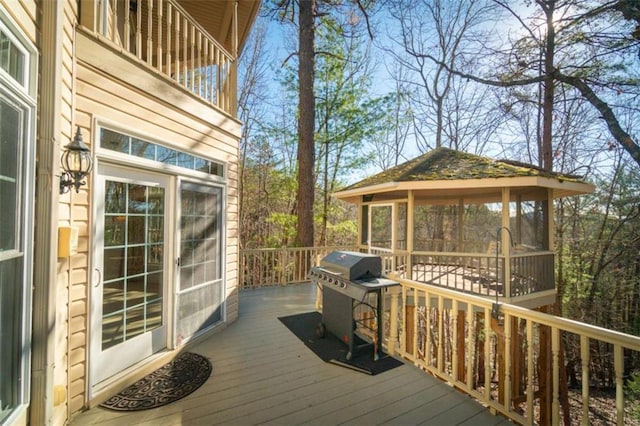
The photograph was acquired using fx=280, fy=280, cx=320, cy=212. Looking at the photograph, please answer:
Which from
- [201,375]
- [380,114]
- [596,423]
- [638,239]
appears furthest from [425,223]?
[201,375]

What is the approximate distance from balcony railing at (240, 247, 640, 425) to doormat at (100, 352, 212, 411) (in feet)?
7.19

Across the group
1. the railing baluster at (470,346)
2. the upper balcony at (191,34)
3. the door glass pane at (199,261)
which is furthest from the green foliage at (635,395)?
the upper balcony at (191,34)

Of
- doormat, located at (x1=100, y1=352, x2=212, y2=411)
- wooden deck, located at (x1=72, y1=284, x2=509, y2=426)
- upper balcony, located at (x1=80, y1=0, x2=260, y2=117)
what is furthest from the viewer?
upper balcony, located at (x1=80, y1=0, x2=260, y2=117)

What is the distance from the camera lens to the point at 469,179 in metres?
5.52

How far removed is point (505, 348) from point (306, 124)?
7.31m

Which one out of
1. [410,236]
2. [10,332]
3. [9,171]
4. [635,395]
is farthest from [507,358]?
[635,395]

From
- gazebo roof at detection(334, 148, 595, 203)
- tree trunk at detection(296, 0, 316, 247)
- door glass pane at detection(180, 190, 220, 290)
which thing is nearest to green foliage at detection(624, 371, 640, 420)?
gazebo roof at detection(334, 148, 595, 203)

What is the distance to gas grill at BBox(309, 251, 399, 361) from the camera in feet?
9.73

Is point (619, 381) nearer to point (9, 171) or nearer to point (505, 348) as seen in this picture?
point (505, 348)

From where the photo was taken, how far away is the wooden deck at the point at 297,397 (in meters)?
2.23

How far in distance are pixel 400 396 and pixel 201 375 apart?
1959 millimetres

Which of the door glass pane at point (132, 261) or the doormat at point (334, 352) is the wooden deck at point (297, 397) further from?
the door glass pane at point (132, 261)

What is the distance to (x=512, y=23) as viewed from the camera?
867 cm

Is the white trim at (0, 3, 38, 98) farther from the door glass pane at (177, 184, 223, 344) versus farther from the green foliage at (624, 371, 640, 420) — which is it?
the green foliage at (624, 371, 640, 420)
